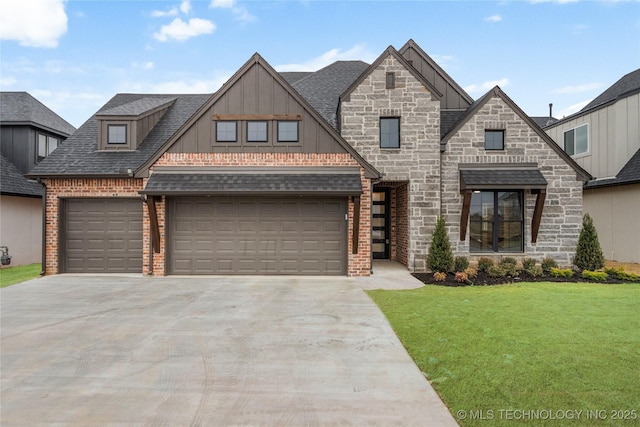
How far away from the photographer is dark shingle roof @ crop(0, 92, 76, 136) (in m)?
16.6

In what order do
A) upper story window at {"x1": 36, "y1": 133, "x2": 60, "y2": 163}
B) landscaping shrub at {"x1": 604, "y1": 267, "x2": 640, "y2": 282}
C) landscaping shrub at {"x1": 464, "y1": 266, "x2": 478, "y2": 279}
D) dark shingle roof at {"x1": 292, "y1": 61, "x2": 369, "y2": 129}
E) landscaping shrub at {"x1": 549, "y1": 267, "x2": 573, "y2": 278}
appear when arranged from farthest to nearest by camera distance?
upper story window at {"x1": 36, "y1": 133, "x2": 60, "y2": 163}, dark shingle roof at {"x1": 292, "y1": 61, "x2": 369, "y2": 129}, landscaping shrub at {"x1": 549, "y1": 267, "x2": 573, "y2": 278}, landscaping shrub at {"x1": 464, "y1": 266, "x2": 478, "y2": 279}, landscaping shrub at {"x1": 604, "y1": 267, "x2": 640, "y2": 282}

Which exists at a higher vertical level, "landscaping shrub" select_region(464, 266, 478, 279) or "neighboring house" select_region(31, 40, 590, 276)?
"neighboring house" select_region(31, 40, 590, 276)

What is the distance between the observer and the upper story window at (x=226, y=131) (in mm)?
11750

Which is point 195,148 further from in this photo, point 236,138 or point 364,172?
point 364,172

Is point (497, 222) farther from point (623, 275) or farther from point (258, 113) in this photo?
point (258, 113)

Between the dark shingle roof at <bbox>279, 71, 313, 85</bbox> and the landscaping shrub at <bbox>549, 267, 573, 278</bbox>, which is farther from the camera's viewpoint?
the dark shingle roof at <bbox>279, 71, 313, 85</bbox>

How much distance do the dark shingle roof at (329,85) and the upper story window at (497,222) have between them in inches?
260

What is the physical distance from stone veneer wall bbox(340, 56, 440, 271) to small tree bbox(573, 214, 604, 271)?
5.27 m

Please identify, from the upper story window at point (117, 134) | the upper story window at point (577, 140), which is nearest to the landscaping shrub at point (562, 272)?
the upper story window at point (577, 140)

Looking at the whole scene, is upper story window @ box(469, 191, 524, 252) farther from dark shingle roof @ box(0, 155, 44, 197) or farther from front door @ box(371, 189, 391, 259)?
dark shingle roof @ box(0, 155, 44, 197)

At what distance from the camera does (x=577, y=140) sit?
17406mm

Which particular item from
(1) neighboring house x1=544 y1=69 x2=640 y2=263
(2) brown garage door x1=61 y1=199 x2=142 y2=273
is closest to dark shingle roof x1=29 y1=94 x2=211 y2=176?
(2) brown garage door x1=61 y1=199 x2=142 y2=273

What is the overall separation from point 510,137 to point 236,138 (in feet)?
33.0

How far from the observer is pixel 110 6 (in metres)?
14.4
